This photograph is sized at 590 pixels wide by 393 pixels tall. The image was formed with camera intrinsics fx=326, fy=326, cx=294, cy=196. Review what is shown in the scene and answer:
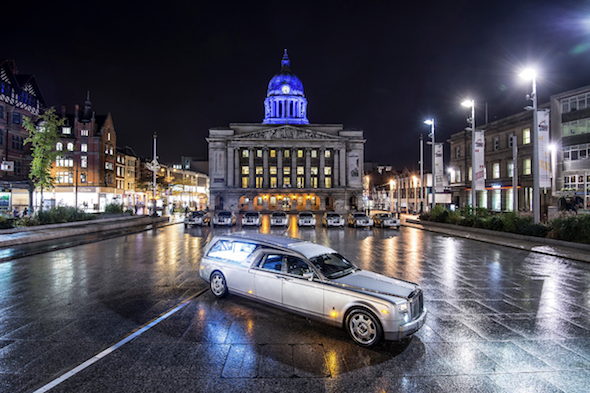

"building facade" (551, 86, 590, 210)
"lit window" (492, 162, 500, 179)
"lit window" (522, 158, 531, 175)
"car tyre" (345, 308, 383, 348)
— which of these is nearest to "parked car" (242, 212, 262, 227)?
"car tyre" (345, 308, 383, 348)

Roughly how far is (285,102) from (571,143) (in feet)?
241

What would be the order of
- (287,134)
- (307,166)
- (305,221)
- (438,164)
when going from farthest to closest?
1. (307,166)
2. (287,134)
3. (438,164)
4. (305,221)

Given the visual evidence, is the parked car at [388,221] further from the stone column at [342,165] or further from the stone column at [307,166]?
the stone column at [342,165]

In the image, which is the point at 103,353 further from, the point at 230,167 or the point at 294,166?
the point at 294,166

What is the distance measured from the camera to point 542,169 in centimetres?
2223

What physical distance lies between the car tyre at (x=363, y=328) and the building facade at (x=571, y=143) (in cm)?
3738

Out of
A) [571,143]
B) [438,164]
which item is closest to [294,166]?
[438,164]

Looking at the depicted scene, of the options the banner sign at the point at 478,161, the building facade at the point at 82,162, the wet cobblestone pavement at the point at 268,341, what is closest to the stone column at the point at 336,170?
the building facade at the point at 82,162

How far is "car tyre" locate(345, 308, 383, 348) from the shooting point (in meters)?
5.43

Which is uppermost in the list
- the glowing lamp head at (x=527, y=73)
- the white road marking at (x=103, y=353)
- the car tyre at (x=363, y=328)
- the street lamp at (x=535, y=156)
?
the glowing lamp head at (x=527, y=73)

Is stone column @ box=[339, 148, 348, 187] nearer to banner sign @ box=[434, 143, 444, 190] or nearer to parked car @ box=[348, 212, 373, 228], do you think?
banner sign @ box=[434, 143, 444, 190]

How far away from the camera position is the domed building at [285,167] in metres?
76.6

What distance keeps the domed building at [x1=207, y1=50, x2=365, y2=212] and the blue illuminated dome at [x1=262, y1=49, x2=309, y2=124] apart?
1606 centimetres

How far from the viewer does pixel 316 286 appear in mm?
6152
